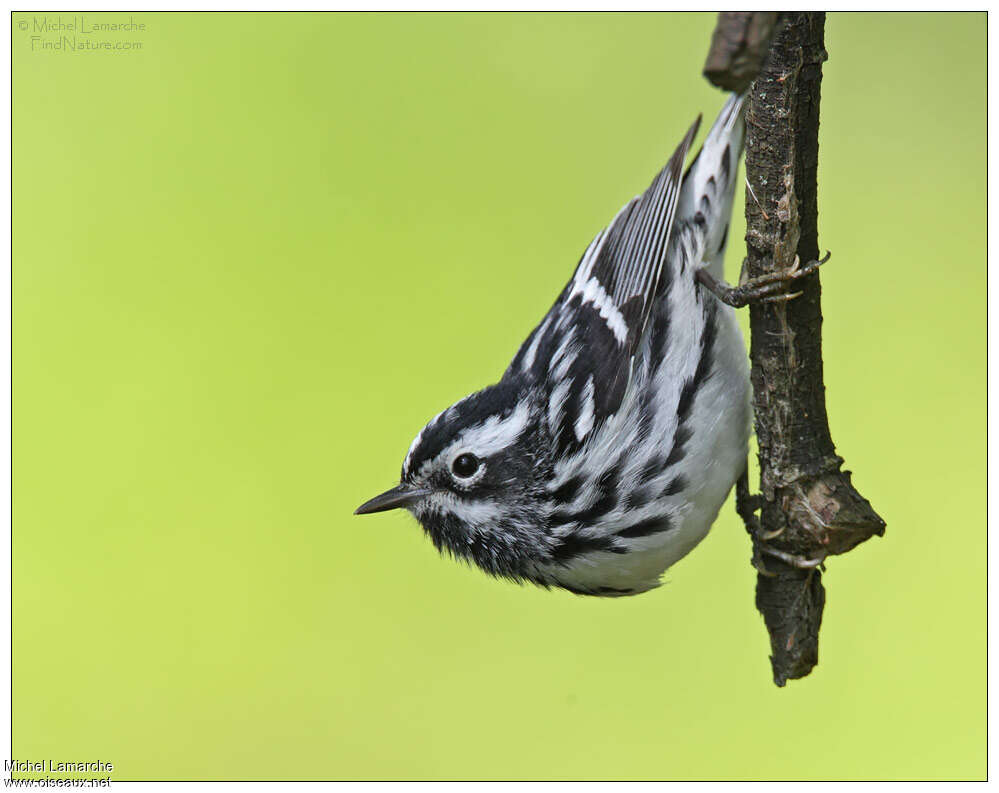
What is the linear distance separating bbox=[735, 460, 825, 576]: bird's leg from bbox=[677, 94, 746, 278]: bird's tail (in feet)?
2.51

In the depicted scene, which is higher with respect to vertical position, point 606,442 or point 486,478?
point 606,442

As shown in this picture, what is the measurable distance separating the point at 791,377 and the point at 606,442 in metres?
0.61

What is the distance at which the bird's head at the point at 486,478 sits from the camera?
3012mm

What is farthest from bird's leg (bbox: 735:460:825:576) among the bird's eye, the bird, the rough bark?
the bird's eye

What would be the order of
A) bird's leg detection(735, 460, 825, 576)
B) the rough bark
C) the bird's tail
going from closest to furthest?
1. the rough bark
2. bird's leg detection(735, 460, 825, 576)
3. the bird's tail

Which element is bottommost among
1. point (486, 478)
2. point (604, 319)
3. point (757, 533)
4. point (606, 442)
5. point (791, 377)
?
point (757, 533)

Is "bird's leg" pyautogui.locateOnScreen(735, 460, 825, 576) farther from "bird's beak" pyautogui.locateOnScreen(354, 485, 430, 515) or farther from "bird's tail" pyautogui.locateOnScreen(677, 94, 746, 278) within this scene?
"bird's beak" pyautogui.locateOnScreen(354, 485, 430, 515)

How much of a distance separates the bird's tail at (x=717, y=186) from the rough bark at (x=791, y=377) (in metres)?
0.74

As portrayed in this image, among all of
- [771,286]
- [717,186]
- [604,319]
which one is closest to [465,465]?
[604,319]

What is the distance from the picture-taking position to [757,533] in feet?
10.0

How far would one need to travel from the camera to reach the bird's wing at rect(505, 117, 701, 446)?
309 cm

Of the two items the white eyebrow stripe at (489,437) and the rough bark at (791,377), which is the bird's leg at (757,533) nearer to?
the rough bark at (791,377)

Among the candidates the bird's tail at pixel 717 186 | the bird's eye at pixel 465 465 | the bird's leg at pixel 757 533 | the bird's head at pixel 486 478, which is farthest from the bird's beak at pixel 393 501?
the bird's tail at pixel 717 186

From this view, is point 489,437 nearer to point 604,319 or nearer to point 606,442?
point 606,442
